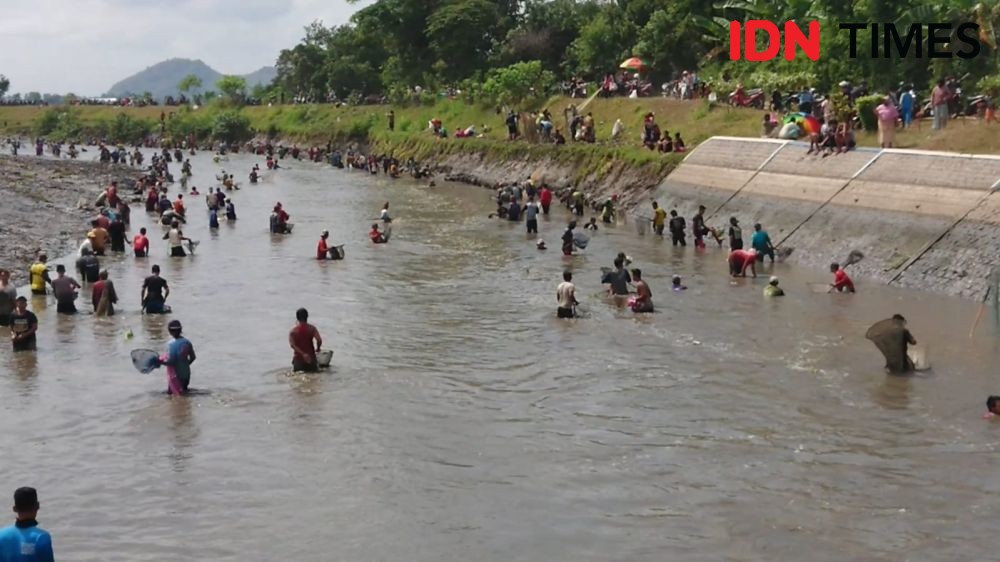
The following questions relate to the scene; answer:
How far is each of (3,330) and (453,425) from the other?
33.2 feet

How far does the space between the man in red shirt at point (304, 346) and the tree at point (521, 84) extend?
44.3m

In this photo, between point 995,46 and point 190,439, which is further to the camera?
point 995,46

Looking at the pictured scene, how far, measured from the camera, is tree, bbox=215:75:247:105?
4134 inches

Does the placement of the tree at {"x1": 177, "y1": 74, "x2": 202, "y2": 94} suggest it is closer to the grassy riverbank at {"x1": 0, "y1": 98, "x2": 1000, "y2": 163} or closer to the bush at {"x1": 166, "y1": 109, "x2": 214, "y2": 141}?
the grassy riverbank at {"x1": 0, "y1": 98, "x2": 1000, "y2": 163}

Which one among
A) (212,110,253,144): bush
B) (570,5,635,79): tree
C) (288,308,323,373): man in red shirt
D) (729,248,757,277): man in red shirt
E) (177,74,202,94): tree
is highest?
(177,74,202,94): tree

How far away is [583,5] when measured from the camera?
74.6m

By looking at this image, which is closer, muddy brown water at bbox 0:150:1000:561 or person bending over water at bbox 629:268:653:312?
muddy brown water at bbox 0:150:1000:561

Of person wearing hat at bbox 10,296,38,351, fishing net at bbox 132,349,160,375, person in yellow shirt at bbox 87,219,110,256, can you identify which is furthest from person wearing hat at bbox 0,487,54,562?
person in yellow shirt at bbox 87,219,110,256

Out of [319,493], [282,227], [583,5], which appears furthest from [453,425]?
[583,5]

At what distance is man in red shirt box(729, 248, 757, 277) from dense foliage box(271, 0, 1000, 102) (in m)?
12.5

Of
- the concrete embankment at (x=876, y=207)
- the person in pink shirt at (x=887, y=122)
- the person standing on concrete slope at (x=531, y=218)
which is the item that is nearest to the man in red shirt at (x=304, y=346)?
the concrete embankment at (x=876, y=207)

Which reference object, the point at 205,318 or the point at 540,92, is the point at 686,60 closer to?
the point at 540,92

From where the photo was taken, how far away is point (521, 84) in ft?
201

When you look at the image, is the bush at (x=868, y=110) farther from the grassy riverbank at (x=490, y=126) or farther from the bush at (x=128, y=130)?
the bush at (x=128, y=130)
